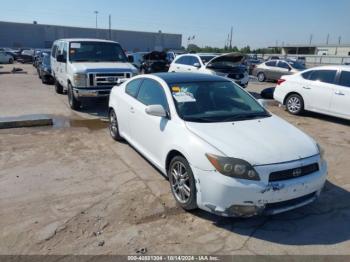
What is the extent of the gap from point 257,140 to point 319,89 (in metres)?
6.34

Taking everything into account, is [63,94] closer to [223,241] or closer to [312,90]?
[312,90]

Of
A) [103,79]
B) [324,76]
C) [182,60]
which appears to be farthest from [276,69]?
[103,79]

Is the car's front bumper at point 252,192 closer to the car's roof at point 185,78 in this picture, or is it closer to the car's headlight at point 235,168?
the car's headlight at point 235,168

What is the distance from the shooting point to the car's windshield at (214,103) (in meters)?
4.44

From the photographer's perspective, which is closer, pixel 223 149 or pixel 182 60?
pixel 223 149

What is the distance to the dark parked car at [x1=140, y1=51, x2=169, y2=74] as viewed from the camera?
1978 centimetres

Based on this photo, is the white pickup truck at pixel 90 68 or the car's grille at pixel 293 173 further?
the white pickup truck at pixel 90 68

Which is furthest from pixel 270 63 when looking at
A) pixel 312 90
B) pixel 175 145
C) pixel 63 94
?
pixel 175 145

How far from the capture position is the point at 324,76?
9.33 m

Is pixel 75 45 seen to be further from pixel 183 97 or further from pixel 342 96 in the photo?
pixel 342 96

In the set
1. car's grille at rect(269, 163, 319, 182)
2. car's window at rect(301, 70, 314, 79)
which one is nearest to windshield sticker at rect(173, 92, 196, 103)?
car's grille at rect(269, 163, 319, 182)

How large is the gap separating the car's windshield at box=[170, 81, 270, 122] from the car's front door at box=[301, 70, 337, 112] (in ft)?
16.2

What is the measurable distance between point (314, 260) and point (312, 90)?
7.16 m

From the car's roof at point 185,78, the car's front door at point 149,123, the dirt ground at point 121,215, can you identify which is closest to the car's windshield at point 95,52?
the dirt ground at point 121,215
